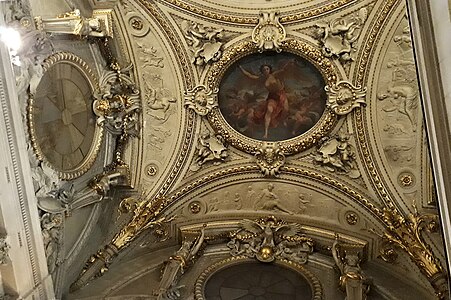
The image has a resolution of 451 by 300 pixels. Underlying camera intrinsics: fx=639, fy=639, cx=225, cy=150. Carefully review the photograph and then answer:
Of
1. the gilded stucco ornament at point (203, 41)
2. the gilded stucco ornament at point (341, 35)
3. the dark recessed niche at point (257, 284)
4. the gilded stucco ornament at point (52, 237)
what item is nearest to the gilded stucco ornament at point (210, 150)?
the gilded stucco ornament at point (203, 41)

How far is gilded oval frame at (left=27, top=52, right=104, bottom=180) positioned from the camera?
939cm

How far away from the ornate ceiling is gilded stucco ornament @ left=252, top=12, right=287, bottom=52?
26 millimetres

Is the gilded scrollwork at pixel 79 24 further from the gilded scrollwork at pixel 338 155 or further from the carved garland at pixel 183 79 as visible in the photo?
the gilded scrollwork at pixel 338 155

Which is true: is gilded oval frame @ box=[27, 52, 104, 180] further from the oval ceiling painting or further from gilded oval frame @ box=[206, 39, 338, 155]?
the oval ceiling painting

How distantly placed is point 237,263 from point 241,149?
2.17 m

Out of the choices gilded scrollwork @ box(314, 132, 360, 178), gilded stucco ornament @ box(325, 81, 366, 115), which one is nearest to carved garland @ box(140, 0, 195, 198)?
gilded scrollwork @ box(314, 132, 360, 178)

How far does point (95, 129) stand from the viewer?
1126 centimetres

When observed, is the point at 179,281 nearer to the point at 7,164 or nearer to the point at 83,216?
the point at 83,216

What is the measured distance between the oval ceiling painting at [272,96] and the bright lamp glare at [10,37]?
178 inches

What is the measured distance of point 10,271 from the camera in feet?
27.8

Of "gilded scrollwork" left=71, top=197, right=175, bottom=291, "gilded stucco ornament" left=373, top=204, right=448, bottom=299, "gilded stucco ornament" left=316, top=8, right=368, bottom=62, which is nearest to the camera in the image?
"gilded stucco ornament" left=373, top=204, right=448, bottom=299

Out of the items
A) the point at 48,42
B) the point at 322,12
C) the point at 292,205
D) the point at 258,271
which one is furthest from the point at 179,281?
the point at 322,12

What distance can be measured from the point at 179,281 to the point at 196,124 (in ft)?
10.0

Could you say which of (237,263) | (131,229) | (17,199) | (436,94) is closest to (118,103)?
(131,229)
